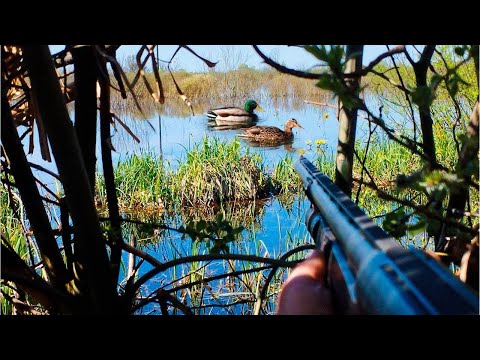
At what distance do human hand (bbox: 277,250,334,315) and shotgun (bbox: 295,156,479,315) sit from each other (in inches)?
0.5

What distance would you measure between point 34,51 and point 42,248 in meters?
0.44

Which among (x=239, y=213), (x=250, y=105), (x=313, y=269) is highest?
(x=313, y=269)

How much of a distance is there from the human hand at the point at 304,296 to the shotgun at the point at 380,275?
0.04 ft

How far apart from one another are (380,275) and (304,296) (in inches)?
5.0

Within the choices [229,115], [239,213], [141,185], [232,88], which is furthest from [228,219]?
[232,88]

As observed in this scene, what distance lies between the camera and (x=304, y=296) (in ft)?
2.10

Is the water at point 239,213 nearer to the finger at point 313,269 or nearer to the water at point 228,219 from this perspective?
the water at point 228,219

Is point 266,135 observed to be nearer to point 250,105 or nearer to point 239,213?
point 250,105

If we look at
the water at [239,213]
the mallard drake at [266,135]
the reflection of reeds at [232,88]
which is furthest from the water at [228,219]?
the reflection of reeds at [232,88]

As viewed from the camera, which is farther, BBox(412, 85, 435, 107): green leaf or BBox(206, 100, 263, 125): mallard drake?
BBox(206, 100, 263, 125): mallard drake

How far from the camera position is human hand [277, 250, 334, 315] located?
63cm

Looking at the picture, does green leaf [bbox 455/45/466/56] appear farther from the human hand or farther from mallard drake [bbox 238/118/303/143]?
mallard drake [bbox 238/118/303/143]

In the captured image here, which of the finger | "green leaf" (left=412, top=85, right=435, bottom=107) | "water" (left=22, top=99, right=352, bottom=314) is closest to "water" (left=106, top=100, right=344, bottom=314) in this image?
"water" (left=22, top=99, right=352, bottom=314)
